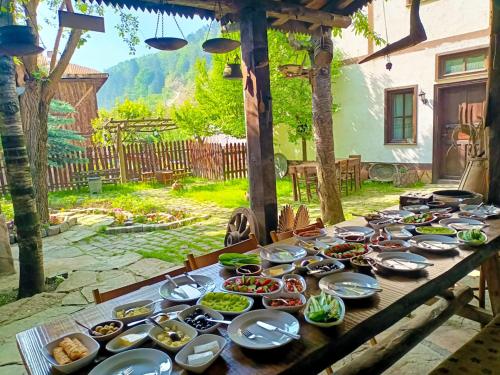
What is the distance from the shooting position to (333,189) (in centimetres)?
538

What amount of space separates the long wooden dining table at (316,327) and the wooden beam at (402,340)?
41 cm

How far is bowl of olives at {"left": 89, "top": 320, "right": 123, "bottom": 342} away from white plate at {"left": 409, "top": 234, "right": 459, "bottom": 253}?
1686 millimetres

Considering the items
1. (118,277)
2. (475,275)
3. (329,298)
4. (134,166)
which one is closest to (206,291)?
(329,298)

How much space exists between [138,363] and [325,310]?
709 millimetres

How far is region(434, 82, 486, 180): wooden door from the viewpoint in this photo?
802 centimetres

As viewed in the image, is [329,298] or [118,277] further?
[118,277]

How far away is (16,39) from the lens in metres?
2.76

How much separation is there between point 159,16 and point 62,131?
34.8 ft

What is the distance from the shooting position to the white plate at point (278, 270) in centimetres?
183

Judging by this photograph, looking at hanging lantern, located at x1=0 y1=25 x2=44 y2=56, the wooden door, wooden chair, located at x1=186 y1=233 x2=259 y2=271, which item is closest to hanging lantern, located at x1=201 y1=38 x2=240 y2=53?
hanging lantern, located at x1=0 y1=25 x2=44 y2=56

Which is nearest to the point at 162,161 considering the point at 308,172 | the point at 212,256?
the point at 308,172

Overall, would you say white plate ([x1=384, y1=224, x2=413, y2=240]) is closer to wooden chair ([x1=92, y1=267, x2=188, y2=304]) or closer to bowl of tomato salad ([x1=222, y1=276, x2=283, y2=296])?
bowl of tomato salad ([x1=222, y1=276, x2=283, y2=296])

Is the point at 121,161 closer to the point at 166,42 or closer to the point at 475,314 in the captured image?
the point at 166,42

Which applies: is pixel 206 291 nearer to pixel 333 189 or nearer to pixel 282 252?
pixel 282 252
